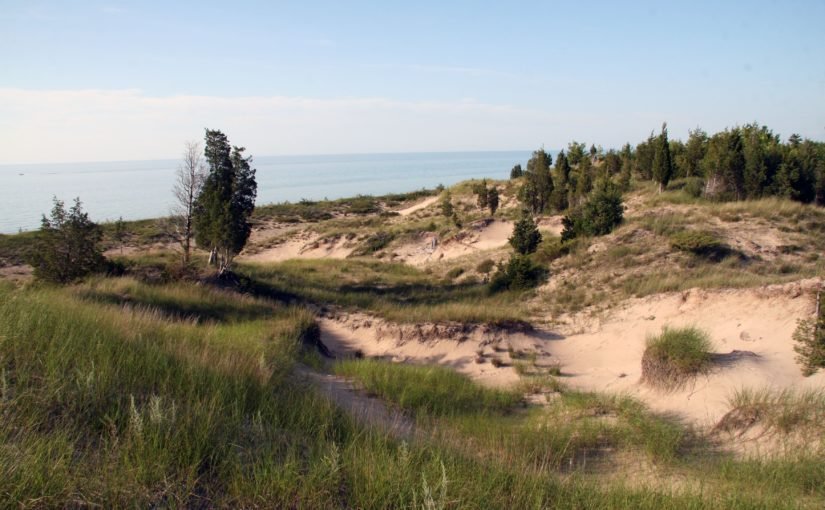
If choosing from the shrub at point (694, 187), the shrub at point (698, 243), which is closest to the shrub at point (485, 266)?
the shrub at point (698, 243)

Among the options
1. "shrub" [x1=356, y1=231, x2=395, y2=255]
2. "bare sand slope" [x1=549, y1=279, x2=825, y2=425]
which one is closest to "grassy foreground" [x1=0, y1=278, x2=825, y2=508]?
"bare sand slope" [x1=549, y1=279, x2=825, y2=425]

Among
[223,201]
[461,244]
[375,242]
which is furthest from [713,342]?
[375,242]

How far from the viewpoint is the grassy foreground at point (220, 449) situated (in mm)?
3014

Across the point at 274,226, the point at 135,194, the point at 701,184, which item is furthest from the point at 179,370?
the point at 135,194

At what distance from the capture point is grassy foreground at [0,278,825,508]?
3014mm

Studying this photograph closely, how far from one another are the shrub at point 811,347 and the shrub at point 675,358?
1.45 meters

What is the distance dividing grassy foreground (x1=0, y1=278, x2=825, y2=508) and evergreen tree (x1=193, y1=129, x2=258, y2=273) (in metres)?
14.3

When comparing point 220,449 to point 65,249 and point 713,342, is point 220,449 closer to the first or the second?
point 713,342

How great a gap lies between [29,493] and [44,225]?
15681 mm

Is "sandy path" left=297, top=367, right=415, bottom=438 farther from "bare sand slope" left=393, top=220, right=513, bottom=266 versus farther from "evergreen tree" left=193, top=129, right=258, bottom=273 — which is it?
"bare sand slope" left=393, top=220, right=513, bottom=266

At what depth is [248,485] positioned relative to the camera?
3.15 m

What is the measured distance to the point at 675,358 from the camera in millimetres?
9039

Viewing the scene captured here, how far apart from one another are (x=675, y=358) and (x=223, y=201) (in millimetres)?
17576

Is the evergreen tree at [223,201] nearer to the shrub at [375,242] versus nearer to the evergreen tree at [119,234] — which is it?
the shrub at [375,242]
